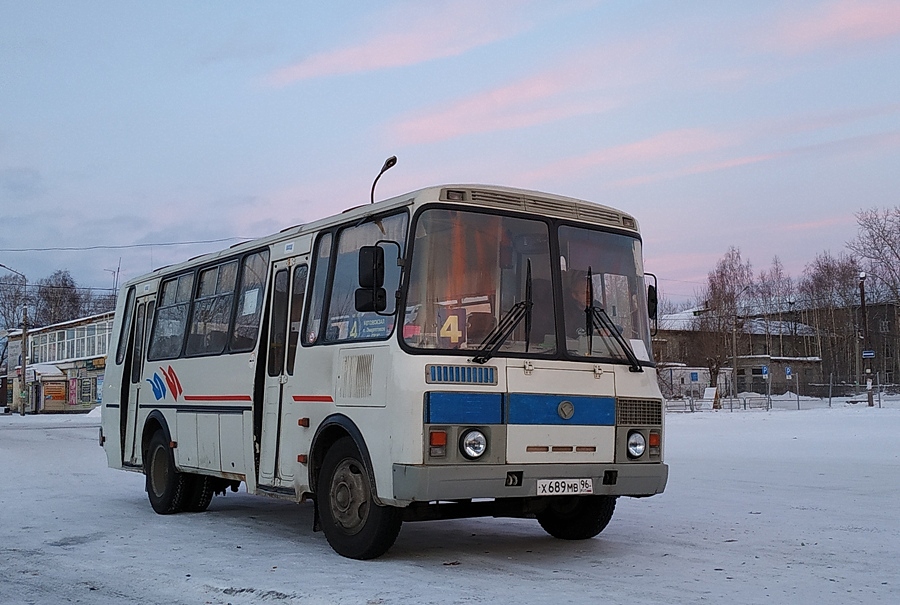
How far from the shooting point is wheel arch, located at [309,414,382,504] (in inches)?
336

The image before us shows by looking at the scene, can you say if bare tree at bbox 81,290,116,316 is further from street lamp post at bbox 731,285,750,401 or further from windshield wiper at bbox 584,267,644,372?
windshield wiper at bbox 584,267,644,372

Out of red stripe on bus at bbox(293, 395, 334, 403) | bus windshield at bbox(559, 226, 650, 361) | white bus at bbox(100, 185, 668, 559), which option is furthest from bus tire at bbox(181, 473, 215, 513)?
bus windshield at bbox(559, 226, 650, 361)

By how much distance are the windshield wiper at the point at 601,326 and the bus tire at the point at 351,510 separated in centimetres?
222

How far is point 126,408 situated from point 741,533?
328 inches

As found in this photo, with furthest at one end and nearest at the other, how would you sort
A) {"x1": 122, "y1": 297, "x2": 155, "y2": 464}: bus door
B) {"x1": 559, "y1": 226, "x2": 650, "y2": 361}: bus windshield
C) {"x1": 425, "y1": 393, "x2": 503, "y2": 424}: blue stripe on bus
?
1. {"x1": 122, "y1": 297, "x2": 155, "y2": 464}: bus door
2. {"x1": 559, "y1": 226, "x2": 650, "y2": 361}: bus windshield
3. {"x1": 425, "y1": 393, "x2": 503, "y2": 424}: blue stripe on bus

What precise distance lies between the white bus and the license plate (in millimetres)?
21

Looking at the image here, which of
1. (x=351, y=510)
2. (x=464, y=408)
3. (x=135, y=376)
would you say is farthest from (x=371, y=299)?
(x=135, y=376)

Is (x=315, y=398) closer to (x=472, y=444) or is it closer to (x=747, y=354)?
(x=472, y=444)

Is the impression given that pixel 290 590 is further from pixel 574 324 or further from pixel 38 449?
pixel 38 449

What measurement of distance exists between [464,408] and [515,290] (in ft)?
3.72

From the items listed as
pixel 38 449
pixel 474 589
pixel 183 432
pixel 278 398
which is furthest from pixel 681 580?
pixel 38 449

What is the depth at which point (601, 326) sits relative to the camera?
9.18 meters

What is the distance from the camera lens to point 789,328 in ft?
333

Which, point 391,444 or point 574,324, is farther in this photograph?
point 574,324
